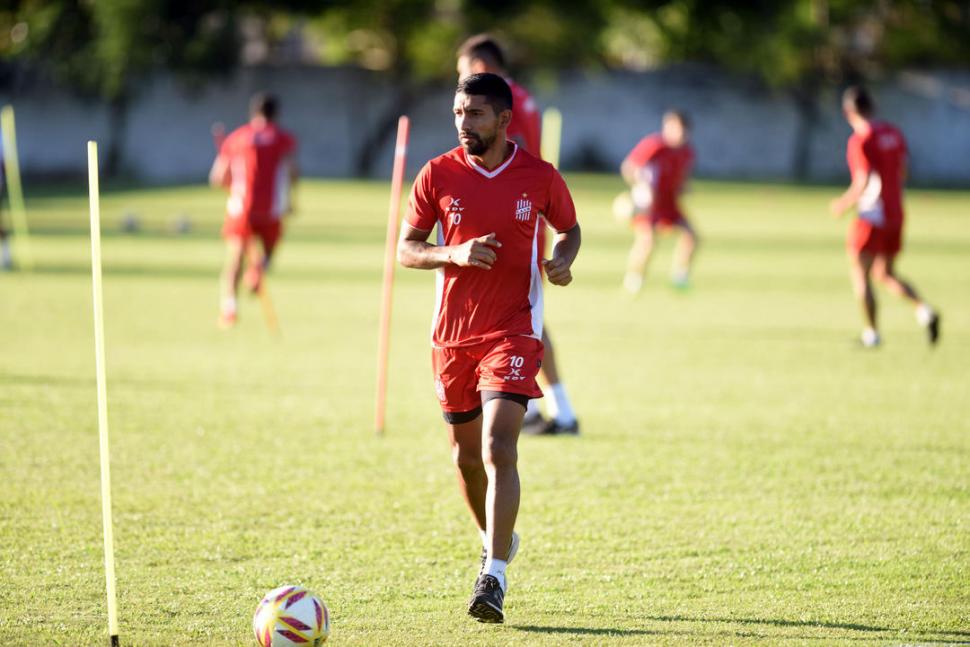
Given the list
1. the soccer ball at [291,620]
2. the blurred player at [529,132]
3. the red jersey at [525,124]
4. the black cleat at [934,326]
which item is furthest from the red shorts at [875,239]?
the soccer ball at [291,620]

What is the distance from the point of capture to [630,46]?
72.9 metres

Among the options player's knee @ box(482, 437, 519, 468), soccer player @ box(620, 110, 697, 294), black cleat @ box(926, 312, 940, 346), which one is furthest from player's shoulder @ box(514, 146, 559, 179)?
soccer player @ box(620, 110, 697, 294)

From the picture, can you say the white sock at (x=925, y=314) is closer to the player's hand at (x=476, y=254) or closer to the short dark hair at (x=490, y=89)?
the short dark hair at (x=490, y=89)

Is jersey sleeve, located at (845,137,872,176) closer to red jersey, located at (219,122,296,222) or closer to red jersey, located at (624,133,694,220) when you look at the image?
red jersey, located at (624,133,694,220)

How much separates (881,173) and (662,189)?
5.42 meters

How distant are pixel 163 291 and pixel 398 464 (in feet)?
34.7

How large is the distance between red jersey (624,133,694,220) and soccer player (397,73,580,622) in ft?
43.0

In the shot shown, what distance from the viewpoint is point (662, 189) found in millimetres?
18906

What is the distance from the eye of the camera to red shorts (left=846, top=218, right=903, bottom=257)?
13.7 m

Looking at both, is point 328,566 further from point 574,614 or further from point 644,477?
point 644,477

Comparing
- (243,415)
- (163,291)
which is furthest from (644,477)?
(163,291)

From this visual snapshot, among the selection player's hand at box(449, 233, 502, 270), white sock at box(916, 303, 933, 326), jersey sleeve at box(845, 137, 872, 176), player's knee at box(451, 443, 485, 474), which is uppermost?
jersey sleeve at box(845, 137, 872, 176)

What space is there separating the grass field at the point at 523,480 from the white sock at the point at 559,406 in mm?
245

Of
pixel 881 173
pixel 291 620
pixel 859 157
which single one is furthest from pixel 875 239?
pixel 291 620
